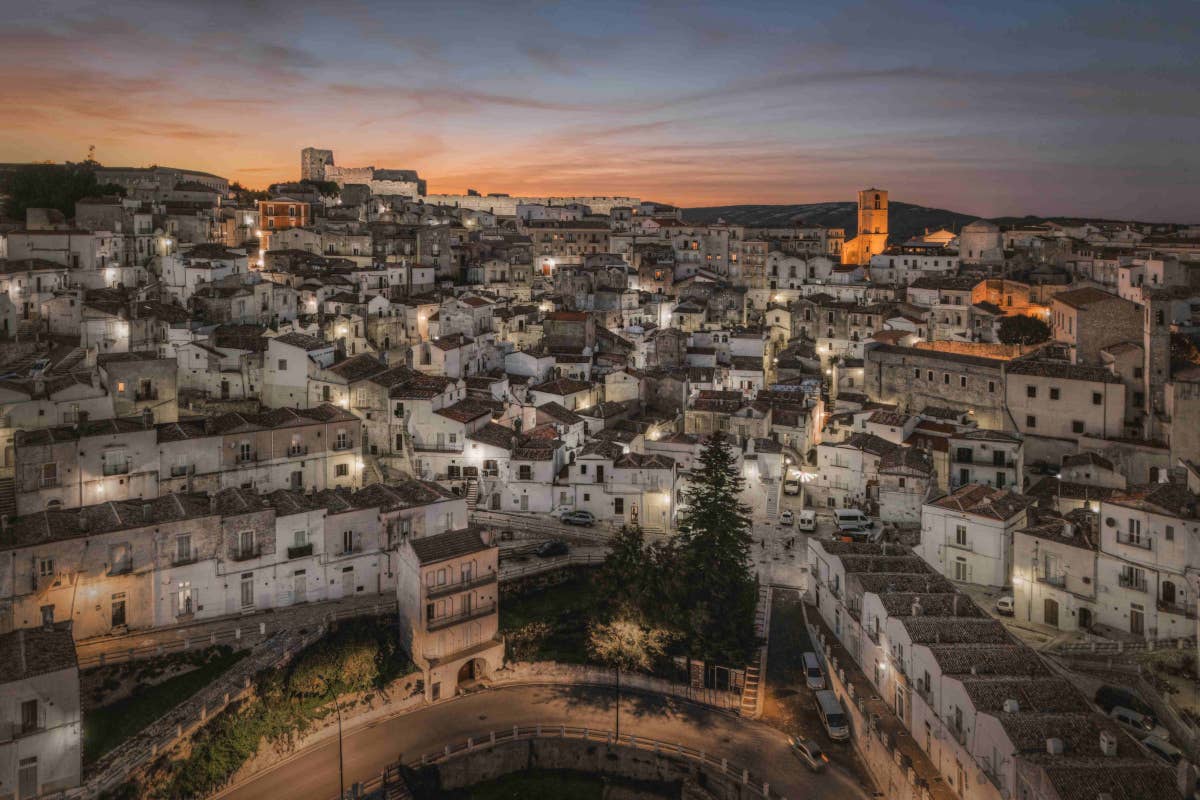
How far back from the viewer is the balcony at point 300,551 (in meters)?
23.7

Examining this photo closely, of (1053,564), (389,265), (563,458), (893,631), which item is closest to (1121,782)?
(893,631)

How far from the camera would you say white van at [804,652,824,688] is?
71.8ft

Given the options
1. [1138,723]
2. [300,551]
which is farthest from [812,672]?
[300,551]

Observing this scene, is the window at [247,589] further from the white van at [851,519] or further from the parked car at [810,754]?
→ the white van at [851,519]

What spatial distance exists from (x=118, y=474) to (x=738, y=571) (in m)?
18.9

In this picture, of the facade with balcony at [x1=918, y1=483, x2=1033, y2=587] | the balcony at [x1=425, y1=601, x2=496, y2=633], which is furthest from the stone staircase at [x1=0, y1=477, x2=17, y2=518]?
the facade with balcony at [x1=918, y1=483, x2=1033, y2=587]

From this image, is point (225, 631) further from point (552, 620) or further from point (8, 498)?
point (552, 620)

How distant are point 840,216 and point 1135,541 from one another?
132288 mm

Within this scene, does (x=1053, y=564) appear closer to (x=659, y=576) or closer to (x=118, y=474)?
(x=659, y=576)

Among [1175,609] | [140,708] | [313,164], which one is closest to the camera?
[140,708]

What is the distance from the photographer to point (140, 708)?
19.6 metres

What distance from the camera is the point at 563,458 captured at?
3189 cm

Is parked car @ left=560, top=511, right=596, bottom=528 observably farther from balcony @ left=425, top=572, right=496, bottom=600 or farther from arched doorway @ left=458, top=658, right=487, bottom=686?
arched doorway @ left=458, top=658, right=487, bottom=686

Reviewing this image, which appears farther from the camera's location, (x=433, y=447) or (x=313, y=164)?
(x=313, y=164)
